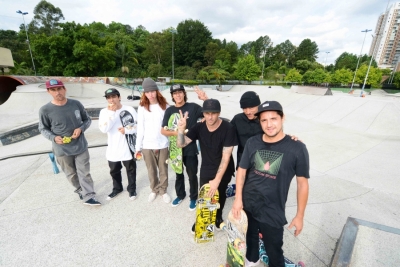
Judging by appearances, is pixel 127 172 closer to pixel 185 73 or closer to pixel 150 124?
pixel 150 124

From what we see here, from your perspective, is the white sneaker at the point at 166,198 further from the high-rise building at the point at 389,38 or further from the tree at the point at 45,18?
the high-rise building at the point at 389,38

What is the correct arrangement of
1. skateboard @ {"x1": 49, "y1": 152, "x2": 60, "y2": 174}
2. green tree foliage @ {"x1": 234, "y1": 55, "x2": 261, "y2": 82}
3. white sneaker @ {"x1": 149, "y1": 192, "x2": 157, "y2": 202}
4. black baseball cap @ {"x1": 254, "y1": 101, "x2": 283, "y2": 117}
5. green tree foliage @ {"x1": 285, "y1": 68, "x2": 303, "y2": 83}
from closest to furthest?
black baseball cap @ {"x1": 254, "y1": 101, "x2": 283, "y2": 117} < white sneaker @ {"x1": 149, "y1": 192, "x2": 157, "y2": 202} < skateboard @ {"x1": 49, "y1": 152, "x2": 60, "y2": 174} < green tree foliage @ {"x1": 234, "y1": 55, "x2": 261, "y2": 82} < green tree foliage @ {"x1": 285, "y1": 68, "x2": 303, "y2": 83}

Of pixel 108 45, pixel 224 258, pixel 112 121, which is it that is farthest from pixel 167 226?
pixel 108 45

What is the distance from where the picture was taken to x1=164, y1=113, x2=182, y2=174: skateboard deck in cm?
257

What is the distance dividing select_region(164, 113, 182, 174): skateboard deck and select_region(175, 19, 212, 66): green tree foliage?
167 feet

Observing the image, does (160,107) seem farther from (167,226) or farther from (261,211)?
(261,211)

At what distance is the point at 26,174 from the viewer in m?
4.01

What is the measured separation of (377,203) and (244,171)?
10.5ft

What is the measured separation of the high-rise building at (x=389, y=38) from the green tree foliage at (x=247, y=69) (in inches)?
3587

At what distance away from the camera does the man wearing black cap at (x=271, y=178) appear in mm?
1442

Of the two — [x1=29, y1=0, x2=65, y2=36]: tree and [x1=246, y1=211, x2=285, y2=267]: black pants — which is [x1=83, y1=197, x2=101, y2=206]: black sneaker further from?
[x1=29, y1=0, x2=65, y2=36]: tree

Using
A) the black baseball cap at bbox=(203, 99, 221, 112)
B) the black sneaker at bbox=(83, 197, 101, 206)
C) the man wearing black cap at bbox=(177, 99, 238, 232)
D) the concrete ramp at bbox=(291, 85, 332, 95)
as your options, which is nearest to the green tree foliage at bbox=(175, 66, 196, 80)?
the concrete ramp at bbox=(291, 85, 332, 95)

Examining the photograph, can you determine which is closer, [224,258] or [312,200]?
[224,258]

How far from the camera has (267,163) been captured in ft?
4.98
